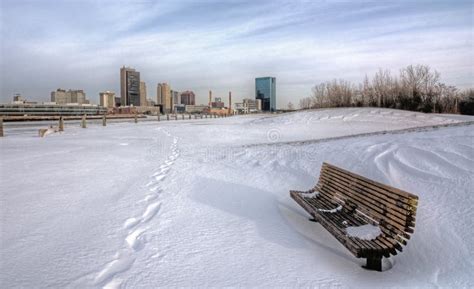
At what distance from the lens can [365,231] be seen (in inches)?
170

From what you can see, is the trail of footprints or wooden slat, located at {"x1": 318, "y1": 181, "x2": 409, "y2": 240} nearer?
the trail of footprints

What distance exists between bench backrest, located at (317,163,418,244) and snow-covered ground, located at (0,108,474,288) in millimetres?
532

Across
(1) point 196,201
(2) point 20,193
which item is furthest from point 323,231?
(2) point 20,193

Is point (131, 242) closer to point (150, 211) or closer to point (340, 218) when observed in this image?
A: point (150, 211)

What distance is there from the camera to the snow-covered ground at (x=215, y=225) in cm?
352

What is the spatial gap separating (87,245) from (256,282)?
2.17 m

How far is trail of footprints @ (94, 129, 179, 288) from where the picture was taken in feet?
10.8

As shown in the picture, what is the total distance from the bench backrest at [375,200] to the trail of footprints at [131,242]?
2.98 meters

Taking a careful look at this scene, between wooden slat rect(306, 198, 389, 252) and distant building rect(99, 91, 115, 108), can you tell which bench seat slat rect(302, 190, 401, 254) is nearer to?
wooden slat rect(306, 198, 389, 252)

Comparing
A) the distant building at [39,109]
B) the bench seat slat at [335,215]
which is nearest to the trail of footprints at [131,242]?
the bench seat slat at [335,215]

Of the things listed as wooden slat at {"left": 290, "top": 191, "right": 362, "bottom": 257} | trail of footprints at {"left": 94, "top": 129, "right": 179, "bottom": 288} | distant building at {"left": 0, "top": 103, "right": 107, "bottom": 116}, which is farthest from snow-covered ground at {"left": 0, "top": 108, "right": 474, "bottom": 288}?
distant building at {"left": 0, "top": 103, "right": 107, "bottom": 116}

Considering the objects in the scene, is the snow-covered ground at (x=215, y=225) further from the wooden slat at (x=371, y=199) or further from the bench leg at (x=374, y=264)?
the wooden slat at (x=371, y=199)

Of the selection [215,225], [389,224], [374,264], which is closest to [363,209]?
[389,224]

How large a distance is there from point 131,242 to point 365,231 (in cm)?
303
